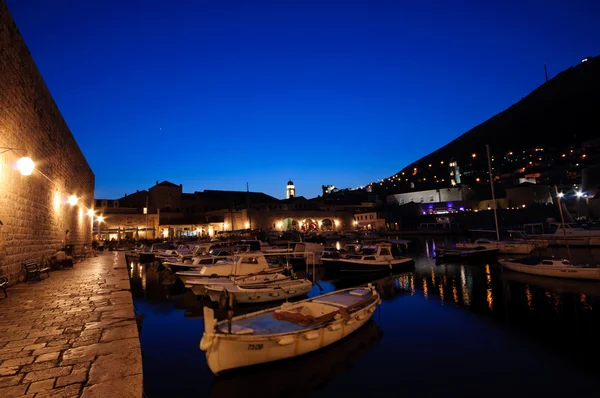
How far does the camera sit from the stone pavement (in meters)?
3.12

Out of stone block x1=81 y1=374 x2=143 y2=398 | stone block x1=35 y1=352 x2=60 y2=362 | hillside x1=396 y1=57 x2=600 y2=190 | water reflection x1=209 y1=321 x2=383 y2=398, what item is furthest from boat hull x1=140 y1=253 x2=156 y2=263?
hillside x1=396 y1=57 x2=600 y2=190

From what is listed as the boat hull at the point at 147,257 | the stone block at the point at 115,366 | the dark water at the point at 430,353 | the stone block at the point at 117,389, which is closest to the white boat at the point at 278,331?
the dark water at the point at 430,353

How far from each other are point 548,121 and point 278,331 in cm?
14874

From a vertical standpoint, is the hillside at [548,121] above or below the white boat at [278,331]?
above

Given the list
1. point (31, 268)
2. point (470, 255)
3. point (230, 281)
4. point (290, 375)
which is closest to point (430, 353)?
point (290, 375)

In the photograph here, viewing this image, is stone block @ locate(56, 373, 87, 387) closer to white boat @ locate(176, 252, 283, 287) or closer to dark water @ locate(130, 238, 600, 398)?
dark water @ locate(130, 238, 600, 398)

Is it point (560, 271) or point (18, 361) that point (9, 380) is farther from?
point (560, 271)

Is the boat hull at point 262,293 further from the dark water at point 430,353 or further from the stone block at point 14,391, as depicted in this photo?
the stone block at point 14,391

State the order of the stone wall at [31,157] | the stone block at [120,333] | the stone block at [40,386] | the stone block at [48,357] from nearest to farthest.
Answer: the stone block at [40,386], the stone block at [48,357], the stone block at [120,333], the stone wall at [31,157]

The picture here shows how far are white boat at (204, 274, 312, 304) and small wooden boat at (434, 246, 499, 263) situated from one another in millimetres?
15171

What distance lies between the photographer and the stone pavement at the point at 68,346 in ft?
10.3

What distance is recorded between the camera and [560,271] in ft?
50.6

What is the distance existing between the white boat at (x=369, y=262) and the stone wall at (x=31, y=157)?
1469cm

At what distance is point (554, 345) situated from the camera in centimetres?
808
